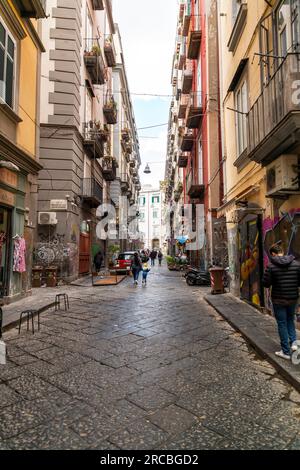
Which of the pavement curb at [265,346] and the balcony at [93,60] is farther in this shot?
the balcony at [93,60]

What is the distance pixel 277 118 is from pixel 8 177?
639cm

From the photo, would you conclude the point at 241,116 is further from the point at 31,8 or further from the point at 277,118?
the point at 31,8

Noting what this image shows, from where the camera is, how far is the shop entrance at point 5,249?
28.0 feet

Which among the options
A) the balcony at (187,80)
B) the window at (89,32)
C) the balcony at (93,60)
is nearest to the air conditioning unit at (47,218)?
the balcony at (93,60)

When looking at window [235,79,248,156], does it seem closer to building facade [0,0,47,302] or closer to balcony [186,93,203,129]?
building facade [0,0,47,302]

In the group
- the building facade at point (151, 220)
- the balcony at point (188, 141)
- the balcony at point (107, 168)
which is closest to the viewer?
the balcony at point (188, 141)

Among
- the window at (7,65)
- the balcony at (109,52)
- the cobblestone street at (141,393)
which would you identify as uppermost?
the balcony at (109,52)

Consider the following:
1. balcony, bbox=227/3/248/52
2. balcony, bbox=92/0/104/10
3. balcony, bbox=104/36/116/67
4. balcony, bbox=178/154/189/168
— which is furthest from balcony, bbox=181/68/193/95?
balcony, bbox=227/3/248/52

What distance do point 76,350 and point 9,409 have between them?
1.79 m

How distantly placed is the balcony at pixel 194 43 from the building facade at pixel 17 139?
9.50 metres

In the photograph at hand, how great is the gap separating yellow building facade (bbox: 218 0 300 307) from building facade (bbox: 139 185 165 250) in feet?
198

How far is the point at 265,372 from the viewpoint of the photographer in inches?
155

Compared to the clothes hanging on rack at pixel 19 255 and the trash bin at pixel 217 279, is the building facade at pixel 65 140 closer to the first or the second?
the clothes hanging on rack at pixel 19 255
